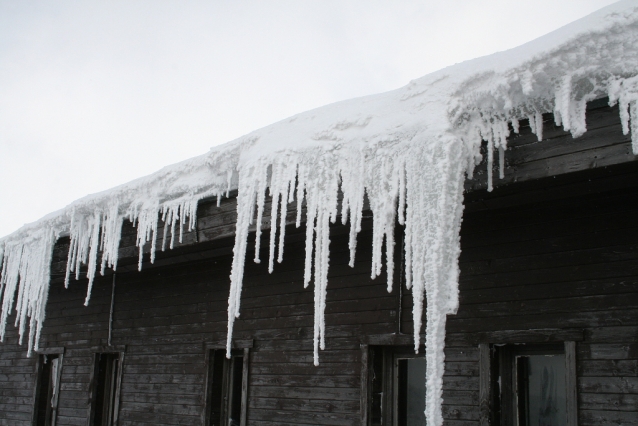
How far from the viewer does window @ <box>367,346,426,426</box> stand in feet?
18.5

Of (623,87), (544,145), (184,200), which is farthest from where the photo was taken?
(184,200)

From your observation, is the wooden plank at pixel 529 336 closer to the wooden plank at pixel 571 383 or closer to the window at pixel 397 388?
the wooden plank at pixel 571 383

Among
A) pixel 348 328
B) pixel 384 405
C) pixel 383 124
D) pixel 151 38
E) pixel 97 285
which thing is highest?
pixel 151 38

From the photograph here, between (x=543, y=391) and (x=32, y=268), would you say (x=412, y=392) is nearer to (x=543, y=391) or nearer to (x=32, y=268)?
(x=543, y=391)

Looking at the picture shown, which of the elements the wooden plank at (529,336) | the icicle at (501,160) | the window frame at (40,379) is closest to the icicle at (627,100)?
the icicle at (501,160)

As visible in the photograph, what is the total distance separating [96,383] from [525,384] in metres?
6.02

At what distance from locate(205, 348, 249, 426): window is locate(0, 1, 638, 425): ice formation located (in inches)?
72.4

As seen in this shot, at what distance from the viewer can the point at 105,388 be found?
8.83 meters

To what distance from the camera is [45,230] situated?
7.68m

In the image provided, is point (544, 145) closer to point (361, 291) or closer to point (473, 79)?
point (473, 79)

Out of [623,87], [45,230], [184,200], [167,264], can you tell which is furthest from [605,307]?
[45,230]

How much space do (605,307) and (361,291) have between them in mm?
2224

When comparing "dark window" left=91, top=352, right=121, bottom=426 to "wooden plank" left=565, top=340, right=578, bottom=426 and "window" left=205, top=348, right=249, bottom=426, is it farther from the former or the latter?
"wooden plank" left=565, top=340, right=578, bottom=426

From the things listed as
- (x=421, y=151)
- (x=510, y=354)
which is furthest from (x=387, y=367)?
(x=421, y=151)
